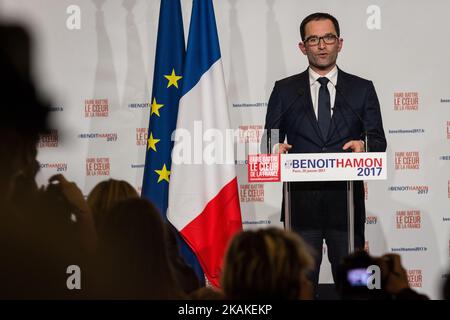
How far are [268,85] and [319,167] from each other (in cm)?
152

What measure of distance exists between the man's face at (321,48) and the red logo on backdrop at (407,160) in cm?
93

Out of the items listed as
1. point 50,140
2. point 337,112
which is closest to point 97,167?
point 50,140

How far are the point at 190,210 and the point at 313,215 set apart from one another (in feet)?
2.87

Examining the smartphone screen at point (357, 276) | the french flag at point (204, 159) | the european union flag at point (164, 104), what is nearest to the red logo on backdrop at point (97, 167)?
the european union flag at point (164, 104)

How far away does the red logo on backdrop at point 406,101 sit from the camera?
237 inches

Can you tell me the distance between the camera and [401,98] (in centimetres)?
602

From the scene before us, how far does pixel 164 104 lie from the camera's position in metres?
5.58

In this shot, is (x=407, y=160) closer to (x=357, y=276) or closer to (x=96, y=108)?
(x=357, y=276)

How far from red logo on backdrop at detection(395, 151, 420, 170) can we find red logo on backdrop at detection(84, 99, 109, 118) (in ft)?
7.72

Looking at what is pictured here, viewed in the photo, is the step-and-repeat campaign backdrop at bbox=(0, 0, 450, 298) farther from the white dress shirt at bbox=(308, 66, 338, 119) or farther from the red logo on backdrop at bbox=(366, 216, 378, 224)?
the white dress shirt at bbox=(308, 66, 338, 119)

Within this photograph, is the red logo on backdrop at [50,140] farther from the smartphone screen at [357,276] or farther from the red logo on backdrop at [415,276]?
the red logo on backdrop at [415,276]

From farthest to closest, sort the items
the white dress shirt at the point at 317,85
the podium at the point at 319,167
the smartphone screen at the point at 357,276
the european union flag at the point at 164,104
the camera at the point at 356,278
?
the white dress shirt at the point at 317,85
the european union flag at the point at 164,104
the podium at the point at 319,167
the smartphone screen at the point at 357,276
the camera at the point at 356,278

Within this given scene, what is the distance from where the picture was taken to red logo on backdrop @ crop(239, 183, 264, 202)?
6047 millimetres
